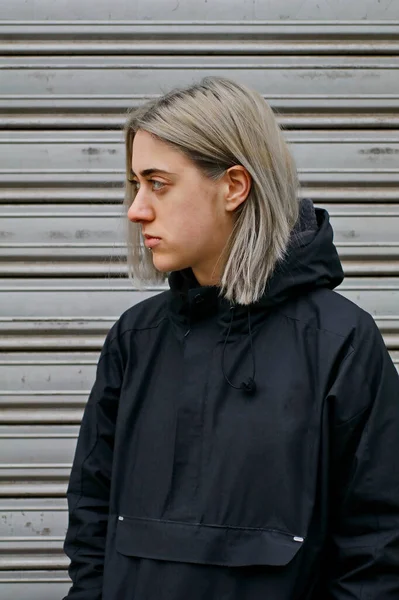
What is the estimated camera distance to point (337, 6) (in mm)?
3783

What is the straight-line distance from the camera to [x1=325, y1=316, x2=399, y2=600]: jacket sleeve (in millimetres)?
1849

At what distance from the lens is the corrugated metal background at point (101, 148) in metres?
3.75

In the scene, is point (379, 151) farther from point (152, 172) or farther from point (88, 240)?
point (152, 172)

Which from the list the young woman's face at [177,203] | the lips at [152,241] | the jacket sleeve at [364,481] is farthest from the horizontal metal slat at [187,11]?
the jacket sleeve at [364,481]

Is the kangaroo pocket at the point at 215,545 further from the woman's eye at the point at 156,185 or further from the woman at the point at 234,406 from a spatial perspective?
the woman's eye at the point at 156,185

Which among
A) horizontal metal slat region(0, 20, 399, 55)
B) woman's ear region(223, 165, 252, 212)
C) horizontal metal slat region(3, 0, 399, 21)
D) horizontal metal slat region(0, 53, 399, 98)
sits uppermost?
horizontal metal slat region(3, 0, 399, 21)

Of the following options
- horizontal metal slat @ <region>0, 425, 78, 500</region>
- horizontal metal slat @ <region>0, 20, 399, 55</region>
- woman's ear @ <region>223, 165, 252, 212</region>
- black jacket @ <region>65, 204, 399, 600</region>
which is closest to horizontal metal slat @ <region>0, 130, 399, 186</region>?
horizontal metal slat @ <region>0, 20, 399, 55</region>

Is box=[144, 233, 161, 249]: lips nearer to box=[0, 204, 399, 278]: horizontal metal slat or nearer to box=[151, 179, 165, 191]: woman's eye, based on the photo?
box=[151, 179, 165, 191]: woman's eye

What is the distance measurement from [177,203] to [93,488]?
846 mm

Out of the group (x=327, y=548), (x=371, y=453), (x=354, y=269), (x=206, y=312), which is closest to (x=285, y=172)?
(x=206, y=312)

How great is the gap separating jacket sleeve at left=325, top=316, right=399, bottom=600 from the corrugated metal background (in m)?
1.92

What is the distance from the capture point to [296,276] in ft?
6.67

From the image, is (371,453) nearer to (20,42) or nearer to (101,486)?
(101,486)

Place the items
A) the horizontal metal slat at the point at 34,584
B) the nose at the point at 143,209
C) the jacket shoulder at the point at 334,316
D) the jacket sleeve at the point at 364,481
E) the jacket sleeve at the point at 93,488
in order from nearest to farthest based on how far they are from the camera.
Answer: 1. the jacket sleeve at the point at 364,481
2. the jacket shoulder at the point at 334,316
3. the nose at the point at 143,209
4. the jacket sleeve at the point at 93,488
5. the horizontal metal slat at the point at 34,584
